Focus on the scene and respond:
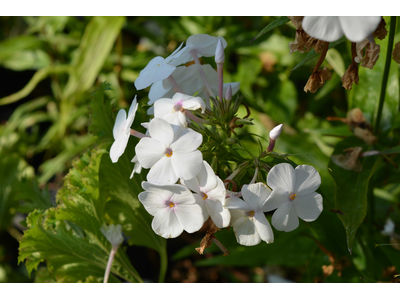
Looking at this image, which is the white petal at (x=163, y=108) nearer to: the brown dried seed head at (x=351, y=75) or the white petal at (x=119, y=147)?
the white petal at (x=119, y=147)

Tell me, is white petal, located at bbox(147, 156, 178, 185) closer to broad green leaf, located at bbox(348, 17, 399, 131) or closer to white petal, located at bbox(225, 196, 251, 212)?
white petal, located at bbox(225, 196, 251, 212)

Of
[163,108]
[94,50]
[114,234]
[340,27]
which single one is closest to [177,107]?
[163,108]

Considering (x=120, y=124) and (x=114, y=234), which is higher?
(x=120, y=124)

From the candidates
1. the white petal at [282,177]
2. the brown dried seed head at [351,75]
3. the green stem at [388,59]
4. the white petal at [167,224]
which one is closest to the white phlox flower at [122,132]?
the white petal at [167,224]

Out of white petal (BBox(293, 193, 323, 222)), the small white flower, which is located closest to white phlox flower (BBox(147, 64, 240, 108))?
white petal (BBox(293, 193, 323, 222))

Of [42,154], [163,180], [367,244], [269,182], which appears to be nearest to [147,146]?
[163,180]

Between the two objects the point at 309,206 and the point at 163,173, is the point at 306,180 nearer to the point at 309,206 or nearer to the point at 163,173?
the point at 309,206
